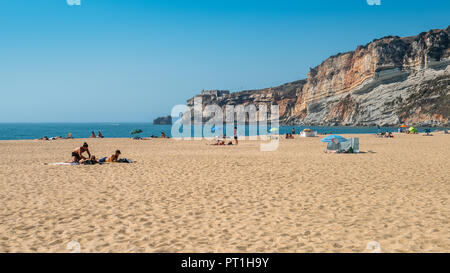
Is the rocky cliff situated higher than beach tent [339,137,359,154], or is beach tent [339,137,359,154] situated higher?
the rocky cliff

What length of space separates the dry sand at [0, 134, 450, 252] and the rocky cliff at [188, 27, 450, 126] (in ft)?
319

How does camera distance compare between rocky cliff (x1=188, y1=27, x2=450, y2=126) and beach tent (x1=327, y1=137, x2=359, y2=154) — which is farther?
rocky cliff (x1=188, y1=27, x2=450, y2=126)

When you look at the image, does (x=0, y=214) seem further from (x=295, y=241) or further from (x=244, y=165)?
(x=244, y=165)

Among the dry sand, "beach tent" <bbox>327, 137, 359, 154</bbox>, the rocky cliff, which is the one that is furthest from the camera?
the rocky cliff

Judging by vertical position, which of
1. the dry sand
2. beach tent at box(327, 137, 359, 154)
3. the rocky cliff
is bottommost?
the dry sand

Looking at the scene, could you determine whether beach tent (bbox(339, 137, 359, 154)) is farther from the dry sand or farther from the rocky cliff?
the rocky cliff

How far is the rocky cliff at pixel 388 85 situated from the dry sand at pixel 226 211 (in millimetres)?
97176

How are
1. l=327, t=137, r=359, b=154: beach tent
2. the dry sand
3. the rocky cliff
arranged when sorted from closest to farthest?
the dry sand
l=327, t=137, r=359, b=154: beach tent
the rocky cliff

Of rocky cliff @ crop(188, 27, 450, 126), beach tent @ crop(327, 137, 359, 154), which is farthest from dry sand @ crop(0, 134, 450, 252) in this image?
rocky cliff @ crop(188, 27, 450, 126)

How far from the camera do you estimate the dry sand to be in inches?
187

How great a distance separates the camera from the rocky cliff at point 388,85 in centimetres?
9450

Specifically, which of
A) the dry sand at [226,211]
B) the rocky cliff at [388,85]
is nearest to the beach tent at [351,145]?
the dry sand at [226,211]
